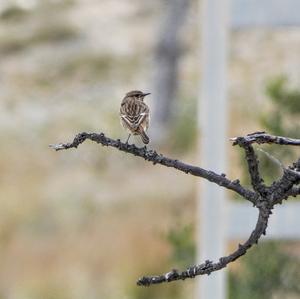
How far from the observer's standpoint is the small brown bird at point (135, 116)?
1.51m

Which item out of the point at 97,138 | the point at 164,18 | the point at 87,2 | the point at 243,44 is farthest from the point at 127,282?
the point at 97,138

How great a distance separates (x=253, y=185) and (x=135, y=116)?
65 cm

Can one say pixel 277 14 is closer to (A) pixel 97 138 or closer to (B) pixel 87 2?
(A) pixel 97 138

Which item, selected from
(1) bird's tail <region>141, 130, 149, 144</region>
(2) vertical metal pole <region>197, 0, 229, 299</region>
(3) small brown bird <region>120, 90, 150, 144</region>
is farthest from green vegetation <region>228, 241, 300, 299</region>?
(1) bird's tail <region>141, 130, 149, 144</region>

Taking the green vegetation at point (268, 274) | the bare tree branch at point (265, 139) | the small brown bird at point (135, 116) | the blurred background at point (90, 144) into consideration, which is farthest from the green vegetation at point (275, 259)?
the bare tree branch at point (265, 139)

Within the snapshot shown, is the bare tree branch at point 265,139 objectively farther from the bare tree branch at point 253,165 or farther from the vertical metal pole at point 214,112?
the vertical metal pole at point 214,112

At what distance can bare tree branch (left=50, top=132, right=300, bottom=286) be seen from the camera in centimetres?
90

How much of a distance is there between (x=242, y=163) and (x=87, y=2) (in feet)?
18.7

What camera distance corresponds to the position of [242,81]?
639cm

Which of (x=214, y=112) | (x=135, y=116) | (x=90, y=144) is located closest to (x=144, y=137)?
(x=135, y=116)

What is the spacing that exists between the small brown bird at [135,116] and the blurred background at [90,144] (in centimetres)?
377

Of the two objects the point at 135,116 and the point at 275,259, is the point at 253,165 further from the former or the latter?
the point at 275,259

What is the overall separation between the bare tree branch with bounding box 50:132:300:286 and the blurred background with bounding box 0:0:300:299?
4457mm

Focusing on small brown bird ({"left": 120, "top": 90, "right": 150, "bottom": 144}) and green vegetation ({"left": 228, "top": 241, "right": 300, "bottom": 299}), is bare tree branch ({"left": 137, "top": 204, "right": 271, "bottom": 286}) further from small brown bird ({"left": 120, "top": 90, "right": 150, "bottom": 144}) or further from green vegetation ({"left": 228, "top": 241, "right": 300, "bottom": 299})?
green vegetation ({"left": 228, "top": 241, "right": 300, "bottom": 299})
